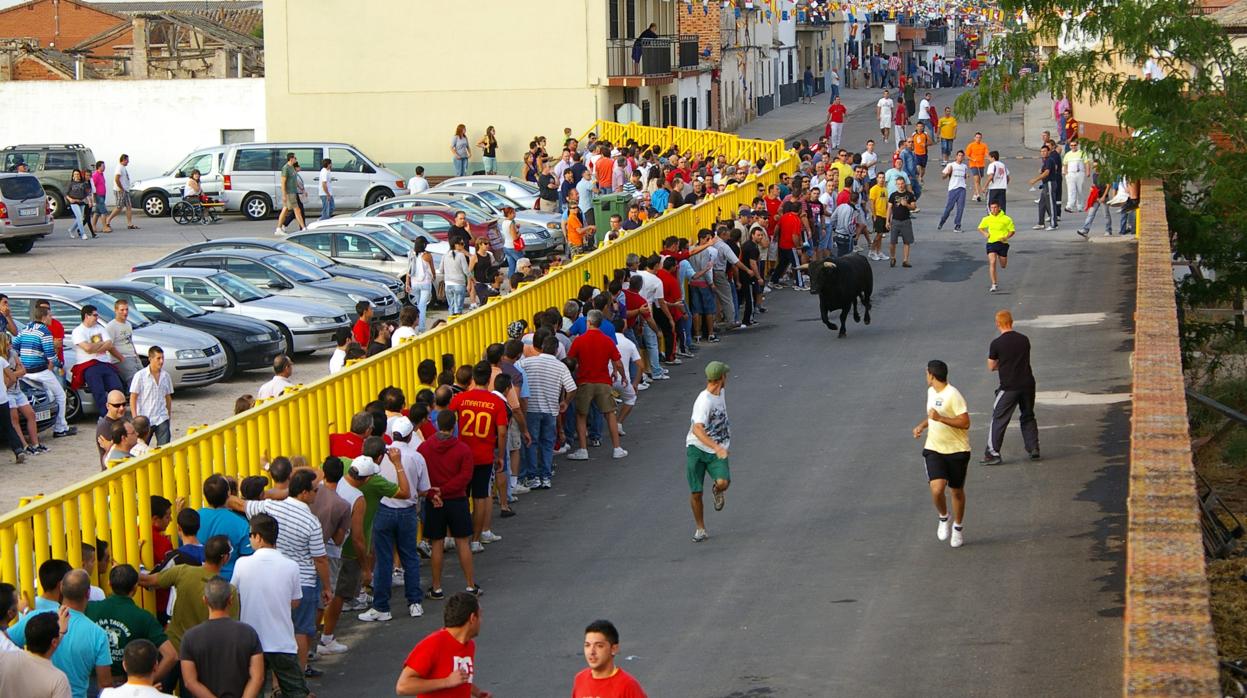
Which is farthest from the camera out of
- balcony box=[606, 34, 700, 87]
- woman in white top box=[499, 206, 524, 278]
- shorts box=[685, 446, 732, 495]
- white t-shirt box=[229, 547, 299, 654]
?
balcony box=[606, 34, 700, 87]

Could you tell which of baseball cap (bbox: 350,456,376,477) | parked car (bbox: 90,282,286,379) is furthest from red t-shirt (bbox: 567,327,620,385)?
parked car (bbox: 90,282,286,379)

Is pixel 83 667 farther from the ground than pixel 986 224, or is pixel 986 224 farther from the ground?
pixel 986 224

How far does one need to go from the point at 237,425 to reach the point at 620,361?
6.40 m

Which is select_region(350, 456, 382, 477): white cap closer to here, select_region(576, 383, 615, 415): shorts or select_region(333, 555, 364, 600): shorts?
select_region(333, 555, 364, 600): shorts

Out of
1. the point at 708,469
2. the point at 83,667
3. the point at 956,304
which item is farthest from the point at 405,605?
the point at 956,304

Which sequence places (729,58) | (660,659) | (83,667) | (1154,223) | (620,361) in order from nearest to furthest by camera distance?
(83,667) < (660,659) < (620,361) < (1154,223) < (729,58)

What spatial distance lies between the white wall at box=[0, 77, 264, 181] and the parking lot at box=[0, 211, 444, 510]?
6532mm

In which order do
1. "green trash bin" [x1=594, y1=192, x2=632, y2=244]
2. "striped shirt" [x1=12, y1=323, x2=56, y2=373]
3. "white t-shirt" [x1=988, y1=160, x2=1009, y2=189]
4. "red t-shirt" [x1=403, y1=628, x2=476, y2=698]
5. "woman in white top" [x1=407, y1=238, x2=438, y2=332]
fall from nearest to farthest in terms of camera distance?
"red t-shirt" [x1=403, y1=628, x2=476, y2=698], "striped shirt" [x1=12, y1=323, x2=56, y2=373], "woman in white top" [x1=407, y1=238, x2=438, y2=332], "green trash bin" [x1=594, y1=192, x2=632, y2=244], "white t-shirt" [x1=988, y1=160, x2=1009, y2=189]

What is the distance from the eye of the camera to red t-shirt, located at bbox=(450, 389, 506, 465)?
45.0ft

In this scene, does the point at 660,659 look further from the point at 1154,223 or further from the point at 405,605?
the point at 1154,223

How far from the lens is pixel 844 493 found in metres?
15.4

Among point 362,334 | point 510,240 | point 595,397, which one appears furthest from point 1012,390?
point 510,240

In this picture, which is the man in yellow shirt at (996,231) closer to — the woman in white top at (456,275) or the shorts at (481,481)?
the woman in white top at (456,275)

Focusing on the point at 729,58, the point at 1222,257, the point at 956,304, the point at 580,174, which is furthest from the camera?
the point at 729,58
